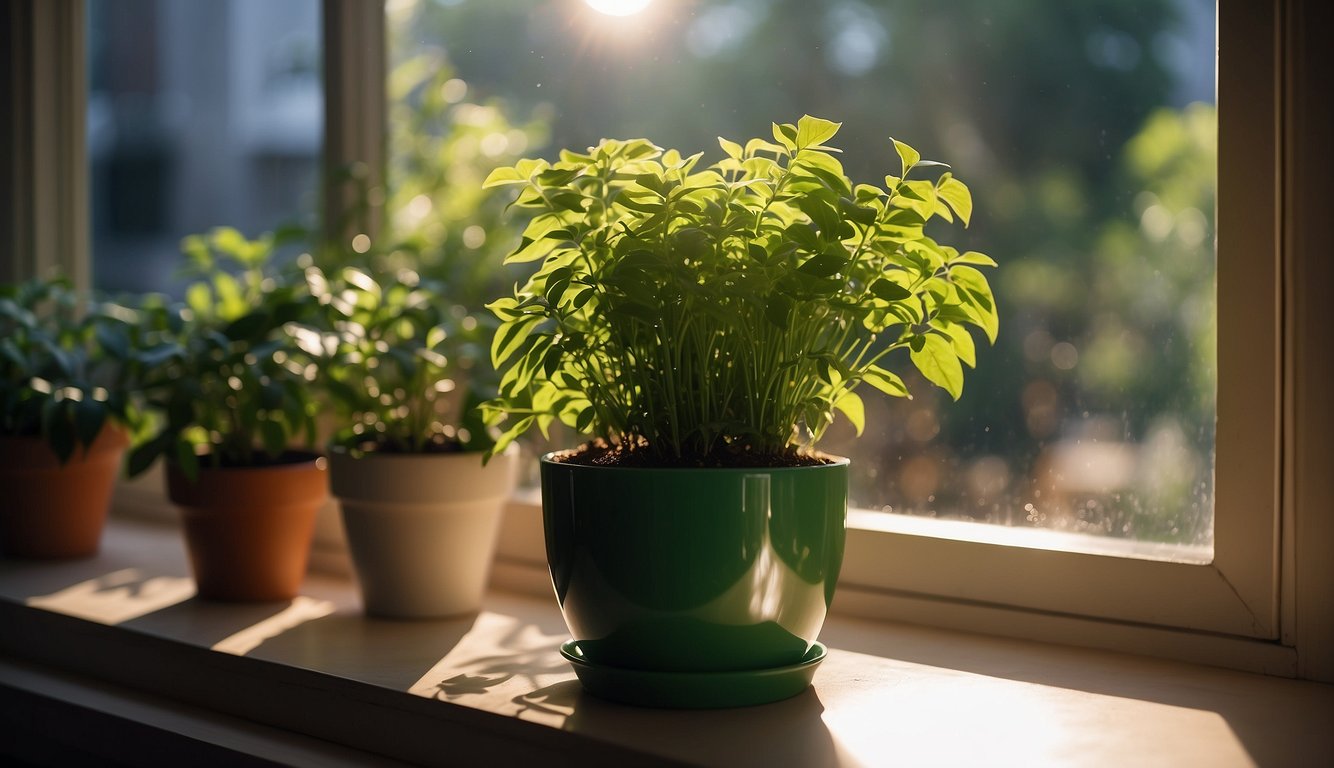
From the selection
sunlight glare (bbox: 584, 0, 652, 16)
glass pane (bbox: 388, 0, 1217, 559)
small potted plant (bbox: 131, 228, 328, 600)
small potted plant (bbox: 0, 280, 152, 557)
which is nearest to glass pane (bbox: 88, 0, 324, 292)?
small potted plant (bbox: 0, 280, 152, 557)

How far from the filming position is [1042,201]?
1.01 meters

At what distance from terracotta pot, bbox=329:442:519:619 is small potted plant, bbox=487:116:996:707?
26cm

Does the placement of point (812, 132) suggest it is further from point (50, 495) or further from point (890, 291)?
point (50, 495)

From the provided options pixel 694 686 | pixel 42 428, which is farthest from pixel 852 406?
pixel 42 428

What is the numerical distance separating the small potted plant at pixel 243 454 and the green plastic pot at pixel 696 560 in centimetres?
48

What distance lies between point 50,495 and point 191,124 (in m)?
0.68

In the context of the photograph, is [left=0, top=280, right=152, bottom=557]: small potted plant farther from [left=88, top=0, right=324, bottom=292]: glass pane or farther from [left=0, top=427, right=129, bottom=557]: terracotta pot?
[left=88, top=0, right=324, bottom=292]: glass pane

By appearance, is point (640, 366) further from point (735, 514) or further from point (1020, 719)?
point (1020, 719)

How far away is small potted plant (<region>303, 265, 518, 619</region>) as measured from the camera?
1077 mm

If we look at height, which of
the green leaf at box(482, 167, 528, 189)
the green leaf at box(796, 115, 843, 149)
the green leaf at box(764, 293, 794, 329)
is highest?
the green leaf at box(796, 115, 843, 149)

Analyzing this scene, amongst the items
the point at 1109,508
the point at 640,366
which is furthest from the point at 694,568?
the point at 1109,508

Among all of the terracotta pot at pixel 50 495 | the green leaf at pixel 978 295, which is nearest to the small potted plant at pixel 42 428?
the terracotta pot at pixel 50 495

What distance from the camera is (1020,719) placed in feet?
2.59

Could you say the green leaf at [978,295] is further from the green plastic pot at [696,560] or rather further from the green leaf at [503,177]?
the green leaf at [503,177]
